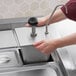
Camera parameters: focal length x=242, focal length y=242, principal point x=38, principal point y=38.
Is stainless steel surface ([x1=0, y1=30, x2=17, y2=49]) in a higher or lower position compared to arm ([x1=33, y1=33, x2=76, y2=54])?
lower

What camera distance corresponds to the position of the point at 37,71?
90 cm

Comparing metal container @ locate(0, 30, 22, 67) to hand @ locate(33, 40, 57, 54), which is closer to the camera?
hand @ locate(33, 40, 57, 54)

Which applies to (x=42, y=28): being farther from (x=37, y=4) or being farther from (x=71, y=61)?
(x=37, y=4)

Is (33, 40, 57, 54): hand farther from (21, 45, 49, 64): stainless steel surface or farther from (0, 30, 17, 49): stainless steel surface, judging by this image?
(0, 30, 17, 49): stainless steel surface

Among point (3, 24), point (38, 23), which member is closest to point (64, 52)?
point (38, 23)

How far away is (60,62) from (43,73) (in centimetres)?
8

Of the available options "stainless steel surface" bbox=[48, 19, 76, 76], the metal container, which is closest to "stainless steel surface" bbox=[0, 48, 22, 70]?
the metal container

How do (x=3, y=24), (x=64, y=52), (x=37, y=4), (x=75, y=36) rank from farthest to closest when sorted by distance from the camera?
1. (x=37, y=4)
2. (x=3, y=24)
3. (x=64, y=52)
4. (x=75, y=36)

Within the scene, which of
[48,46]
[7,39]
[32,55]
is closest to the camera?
[48,46]

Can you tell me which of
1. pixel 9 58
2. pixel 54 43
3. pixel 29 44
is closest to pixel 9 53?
pixel 9 58

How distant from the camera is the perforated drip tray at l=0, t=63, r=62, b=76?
0.89m

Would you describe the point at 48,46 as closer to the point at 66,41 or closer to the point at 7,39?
the point at 66,41

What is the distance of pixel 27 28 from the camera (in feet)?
3.28

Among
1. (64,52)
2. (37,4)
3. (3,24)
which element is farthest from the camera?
(37,4)
